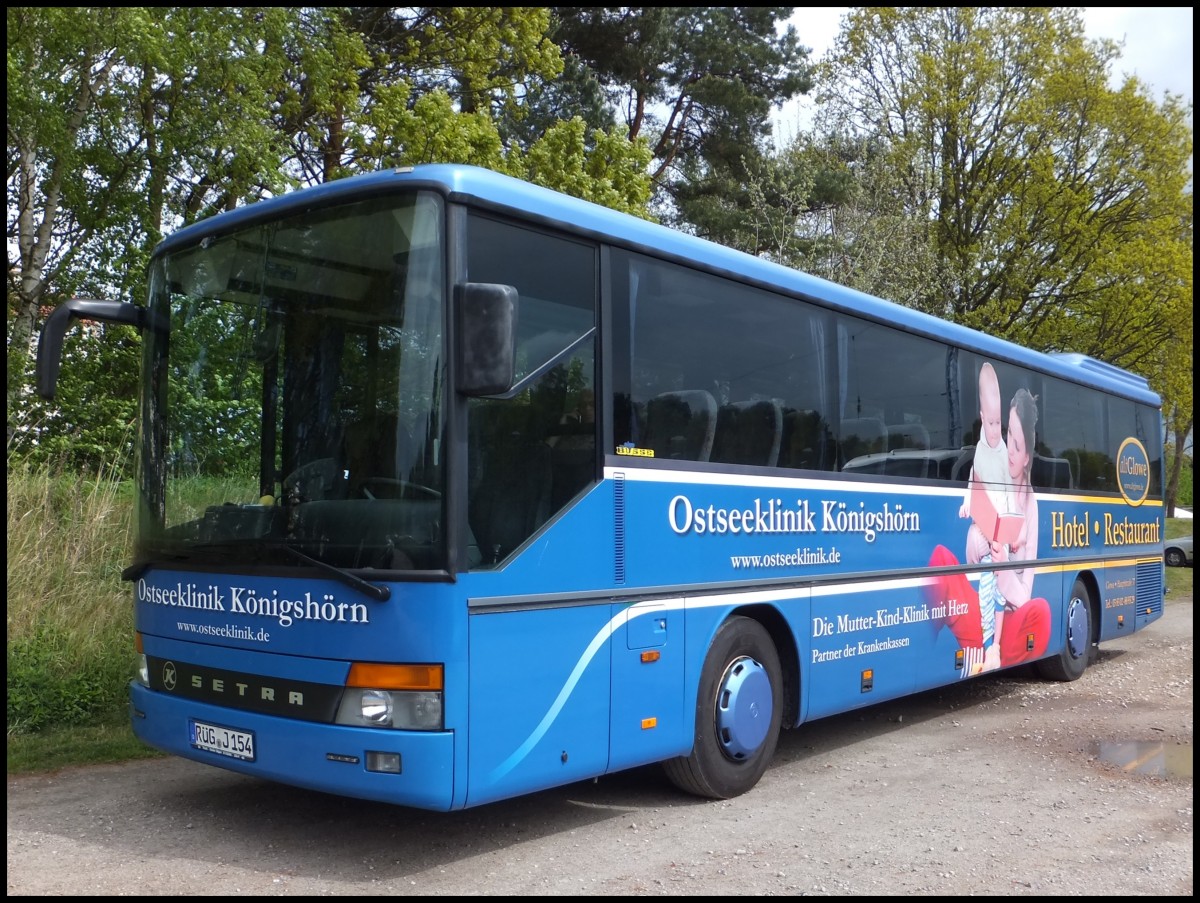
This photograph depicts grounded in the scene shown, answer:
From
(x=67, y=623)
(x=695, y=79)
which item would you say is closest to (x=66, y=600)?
(x=67, y=623)

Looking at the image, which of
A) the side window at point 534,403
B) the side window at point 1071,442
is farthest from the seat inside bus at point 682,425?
the side window at point 1071,442

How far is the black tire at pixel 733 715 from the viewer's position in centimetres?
669

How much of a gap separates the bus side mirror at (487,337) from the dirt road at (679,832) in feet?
7.24

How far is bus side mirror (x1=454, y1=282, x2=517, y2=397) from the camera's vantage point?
5.15 m

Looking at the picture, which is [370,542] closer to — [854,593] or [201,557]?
[201,557]

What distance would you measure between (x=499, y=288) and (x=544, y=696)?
74.8 inches

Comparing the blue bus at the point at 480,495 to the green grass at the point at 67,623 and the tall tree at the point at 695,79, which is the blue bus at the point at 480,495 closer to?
the green grass at the point at 67,623

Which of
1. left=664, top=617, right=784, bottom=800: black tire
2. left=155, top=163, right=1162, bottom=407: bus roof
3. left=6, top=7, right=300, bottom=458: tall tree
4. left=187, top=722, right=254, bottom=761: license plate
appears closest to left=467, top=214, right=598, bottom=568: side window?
left=155, top=163, right=1162, bottom=407: bus roof

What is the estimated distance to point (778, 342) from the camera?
744cm

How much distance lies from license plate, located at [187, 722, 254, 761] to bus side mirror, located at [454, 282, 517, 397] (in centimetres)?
202

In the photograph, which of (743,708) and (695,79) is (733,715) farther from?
(695,79)

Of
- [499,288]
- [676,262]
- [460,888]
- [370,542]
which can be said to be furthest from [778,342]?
[460,888]

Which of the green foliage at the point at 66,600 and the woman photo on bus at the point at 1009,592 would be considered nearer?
the green foliage at the point at 66,600

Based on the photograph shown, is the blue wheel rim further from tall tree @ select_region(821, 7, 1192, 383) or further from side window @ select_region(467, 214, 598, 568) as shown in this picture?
tall tree @ select_region(821, 7, 1192, 383)
